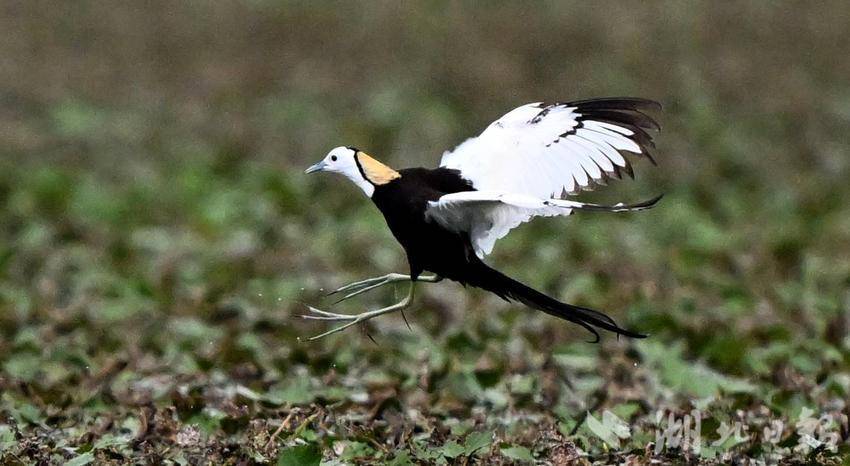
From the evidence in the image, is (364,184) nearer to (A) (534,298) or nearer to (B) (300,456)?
(A) (534,298)

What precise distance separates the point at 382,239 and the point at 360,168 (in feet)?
16.1

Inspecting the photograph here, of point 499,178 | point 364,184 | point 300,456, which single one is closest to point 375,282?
point 364,184

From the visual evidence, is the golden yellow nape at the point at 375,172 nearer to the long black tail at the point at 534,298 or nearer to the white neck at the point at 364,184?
the white neck at the point at 364,184

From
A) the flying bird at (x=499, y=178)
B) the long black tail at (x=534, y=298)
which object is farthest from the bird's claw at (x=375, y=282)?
the long black tail at (x=534, y=298)

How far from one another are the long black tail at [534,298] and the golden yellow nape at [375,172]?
439 mm

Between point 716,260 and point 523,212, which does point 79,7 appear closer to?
point 716,260

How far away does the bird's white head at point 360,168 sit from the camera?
17.2ft

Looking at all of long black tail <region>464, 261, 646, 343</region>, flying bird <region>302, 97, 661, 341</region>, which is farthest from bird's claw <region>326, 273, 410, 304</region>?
long black tail <region>464, 261, 646, 343</region>

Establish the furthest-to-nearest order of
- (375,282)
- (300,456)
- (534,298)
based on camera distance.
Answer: (375,282) → (534,298) → (300,456)

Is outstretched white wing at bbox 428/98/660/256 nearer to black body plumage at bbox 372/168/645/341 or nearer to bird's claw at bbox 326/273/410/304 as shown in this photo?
black body plumage at bbox 372/168/645/341

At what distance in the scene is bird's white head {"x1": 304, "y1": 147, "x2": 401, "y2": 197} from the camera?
5.24 metres

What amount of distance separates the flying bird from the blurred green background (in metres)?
0.60

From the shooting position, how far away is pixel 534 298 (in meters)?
5.12

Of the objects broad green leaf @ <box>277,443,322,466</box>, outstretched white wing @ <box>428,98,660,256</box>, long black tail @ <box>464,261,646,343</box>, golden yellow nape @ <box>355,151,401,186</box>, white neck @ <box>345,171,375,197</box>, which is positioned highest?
outstretched white wing @ <box>428,98,660,256</box>
